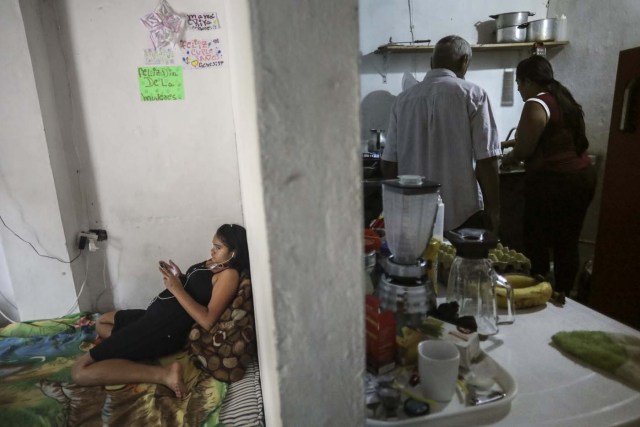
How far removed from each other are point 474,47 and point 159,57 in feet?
7.93

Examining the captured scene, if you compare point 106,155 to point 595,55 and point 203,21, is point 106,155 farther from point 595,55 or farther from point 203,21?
point 595,55

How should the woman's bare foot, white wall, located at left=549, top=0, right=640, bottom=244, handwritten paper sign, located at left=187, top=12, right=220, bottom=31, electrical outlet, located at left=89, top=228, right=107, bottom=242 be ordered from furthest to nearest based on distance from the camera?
white wall, located at left=549, top=0, right=640, bottom=244 → electrical outlet, located at left=89, top=228, right=107, bottom=242 → handwritten paper sign, located at left=187, top=12, right=220, bottom=31 → the woman's bare foot

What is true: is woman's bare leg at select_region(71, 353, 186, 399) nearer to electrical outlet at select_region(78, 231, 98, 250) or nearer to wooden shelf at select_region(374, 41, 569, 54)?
electrical outlet at select_region(78, 231, 98, 250)

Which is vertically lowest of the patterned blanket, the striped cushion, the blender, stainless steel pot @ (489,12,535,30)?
the striped cushion

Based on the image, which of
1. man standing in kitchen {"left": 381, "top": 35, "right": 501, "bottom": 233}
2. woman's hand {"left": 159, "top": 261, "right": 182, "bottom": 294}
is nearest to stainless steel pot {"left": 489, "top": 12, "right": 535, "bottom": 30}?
man standing in kitchen {"left": 381, "top": 35, "right": 501, "bottom": 233}

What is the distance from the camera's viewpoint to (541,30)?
10.4 ft

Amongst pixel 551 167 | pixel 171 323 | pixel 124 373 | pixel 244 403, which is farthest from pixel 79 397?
pixel 551 167

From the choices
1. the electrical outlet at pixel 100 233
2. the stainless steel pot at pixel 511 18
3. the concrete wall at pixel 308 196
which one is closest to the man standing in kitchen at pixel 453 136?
the concrete wall at pixel 308 196

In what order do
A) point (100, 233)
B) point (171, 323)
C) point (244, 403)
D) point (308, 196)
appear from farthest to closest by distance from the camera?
point (100, 233), point (171, 323), point (244, 403), point (308, 196)

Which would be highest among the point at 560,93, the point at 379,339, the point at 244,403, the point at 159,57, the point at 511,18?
the point at 511,18

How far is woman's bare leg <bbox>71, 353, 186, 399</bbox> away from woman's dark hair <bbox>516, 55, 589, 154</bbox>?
6.92ft

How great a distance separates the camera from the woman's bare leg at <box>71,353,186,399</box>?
153 centimetres

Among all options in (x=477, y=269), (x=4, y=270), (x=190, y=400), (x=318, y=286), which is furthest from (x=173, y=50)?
(x=318, y=286)

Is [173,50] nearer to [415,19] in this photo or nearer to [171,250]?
[171,250]
